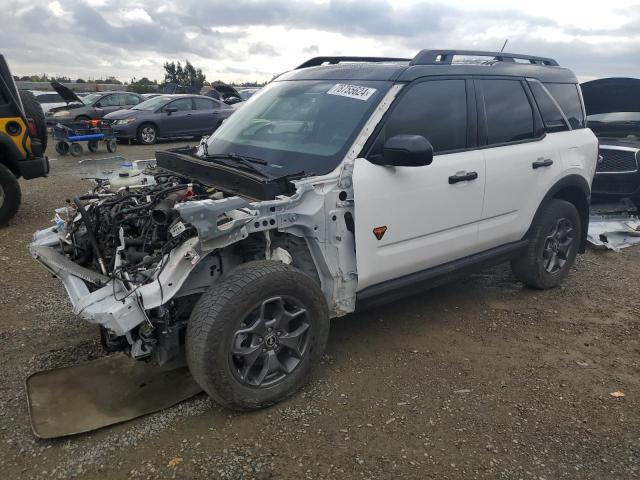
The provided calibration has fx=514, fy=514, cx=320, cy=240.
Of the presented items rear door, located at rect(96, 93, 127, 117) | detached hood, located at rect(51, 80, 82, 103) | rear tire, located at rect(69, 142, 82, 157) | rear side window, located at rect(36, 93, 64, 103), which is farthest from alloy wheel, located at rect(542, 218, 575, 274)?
Answer: rear side window, located at rect(36, 93, 64, 103)

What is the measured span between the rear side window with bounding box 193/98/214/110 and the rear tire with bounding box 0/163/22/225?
963cm

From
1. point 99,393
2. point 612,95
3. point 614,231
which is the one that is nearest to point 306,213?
point 99,393

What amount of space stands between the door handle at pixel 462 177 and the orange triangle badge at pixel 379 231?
26.9 inches

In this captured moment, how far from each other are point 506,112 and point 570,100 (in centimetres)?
114

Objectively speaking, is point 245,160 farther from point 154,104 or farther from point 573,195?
point 154,104

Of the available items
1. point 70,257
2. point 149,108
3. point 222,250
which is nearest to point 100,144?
point 149,108

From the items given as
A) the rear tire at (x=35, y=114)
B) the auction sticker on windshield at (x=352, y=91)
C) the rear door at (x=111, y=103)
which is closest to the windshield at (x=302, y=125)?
the auction sticker on windshield at (x=352, y=91)

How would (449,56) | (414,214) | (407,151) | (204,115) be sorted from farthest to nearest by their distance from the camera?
1. (204,115)
2. (449,56)
3. (414,214)
4. (407,151)

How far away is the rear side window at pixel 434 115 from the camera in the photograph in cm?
342

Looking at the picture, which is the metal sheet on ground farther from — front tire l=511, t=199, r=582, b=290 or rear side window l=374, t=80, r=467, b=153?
front tire l=511, t=199, r=582, b=290

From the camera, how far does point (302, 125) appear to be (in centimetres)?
360

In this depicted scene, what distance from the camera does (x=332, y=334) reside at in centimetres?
392

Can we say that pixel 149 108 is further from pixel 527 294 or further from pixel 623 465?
pixel 623 465

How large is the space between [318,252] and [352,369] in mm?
887
